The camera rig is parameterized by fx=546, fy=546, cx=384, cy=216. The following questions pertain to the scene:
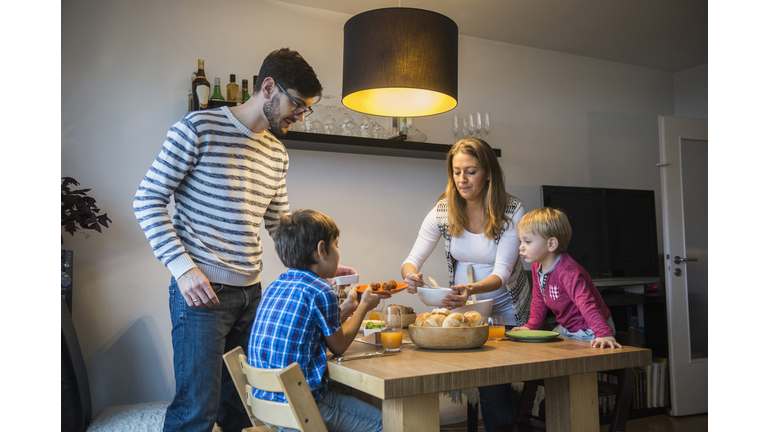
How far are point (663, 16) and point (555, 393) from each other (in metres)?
3.10

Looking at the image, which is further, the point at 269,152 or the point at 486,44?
the point at 486,44

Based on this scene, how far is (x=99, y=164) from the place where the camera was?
2828 mm

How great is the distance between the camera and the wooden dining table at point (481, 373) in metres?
1.25

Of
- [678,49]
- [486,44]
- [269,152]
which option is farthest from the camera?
[678,49]

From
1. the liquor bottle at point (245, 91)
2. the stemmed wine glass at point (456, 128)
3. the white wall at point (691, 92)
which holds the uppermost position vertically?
the white wall at point (691, 92)

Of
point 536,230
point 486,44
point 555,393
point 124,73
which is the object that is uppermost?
point 486,44

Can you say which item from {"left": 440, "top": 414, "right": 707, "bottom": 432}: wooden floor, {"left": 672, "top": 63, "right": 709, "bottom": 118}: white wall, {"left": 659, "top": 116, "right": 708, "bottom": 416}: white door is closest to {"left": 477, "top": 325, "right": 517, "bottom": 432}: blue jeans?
{"left": 440, "top": 414, "right": 707, "bottom": 432}: wooden floor

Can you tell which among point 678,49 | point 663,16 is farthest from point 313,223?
point 678,49

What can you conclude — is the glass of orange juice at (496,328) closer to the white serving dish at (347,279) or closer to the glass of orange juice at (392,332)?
the glass of orange juice at (392,332)

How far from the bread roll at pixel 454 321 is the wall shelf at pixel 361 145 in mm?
1687

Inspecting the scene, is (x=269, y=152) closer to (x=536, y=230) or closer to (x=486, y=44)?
(x=536, y=230)

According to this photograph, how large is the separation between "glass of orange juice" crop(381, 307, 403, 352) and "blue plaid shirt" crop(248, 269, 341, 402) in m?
0.16

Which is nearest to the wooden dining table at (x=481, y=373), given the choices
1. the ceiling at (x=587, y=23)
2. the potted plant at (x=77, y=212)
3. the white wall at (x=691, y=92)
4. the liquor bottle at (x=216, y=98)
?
the potted plant at (x=77, y=212)

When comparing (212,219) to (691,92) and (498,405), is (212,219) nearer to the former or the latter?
(498,405)
